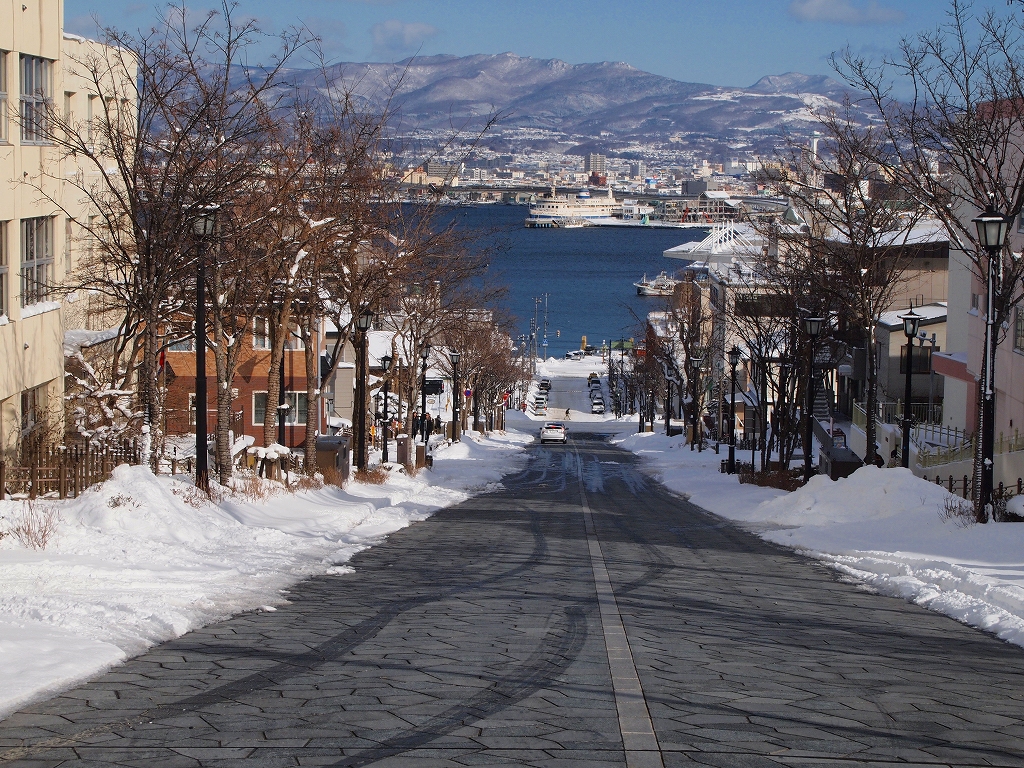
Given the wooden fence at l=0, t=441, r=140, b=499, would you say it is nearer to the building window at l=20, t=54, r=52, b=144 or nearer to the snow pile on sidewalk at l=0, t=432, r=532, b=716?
the snow pile on sidewalk at l=0, t=432, r=532, b=716

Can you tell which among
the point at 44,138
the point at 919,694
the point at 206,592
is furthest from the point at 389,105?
the point at 919,694

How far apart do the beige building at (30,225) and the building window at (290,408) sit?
25078 millimetres

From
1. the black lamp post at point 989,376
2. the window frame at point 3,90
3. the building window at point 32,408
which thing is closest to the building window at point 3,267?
the window frame at point 3,90

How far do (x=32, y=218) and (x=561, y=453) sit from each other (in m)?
41.3

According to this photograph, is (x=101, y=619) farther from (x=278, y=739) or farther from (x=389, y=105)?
(x=389, y=105)

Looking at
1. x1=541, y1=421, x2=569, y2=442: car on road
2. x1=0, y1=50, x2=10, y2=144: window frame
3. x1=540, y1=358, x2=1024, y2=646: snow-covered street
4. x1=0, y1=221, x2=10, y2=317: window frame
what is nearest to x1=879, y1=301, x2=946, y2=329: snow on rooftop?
x1=540, y1=358, x2=1024, y2=646: snow-covered street

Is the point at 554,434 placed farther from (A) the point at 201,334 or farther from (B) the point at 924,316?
(A) the point at 201,334

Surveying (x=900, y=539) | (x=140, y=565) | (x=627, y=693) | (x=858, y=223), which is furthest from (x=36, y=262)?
(x=858, y=223)

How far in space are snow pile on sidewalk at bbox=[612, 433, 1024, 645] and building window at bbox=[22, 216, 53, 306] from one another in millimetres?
14354

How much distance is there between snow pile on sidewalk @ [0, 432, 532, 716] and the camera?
832 centimetres

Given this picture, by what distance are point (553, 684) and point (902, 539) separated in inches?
429

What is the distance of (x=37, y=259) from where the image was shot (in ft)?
72.3

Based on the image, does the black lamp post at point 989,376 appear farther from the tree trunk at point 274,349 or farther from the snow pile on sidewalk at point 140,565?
the tree trunk at point 274,349

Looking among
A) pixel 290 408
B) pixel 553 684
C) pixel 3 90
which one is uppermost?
pixel 3 90
